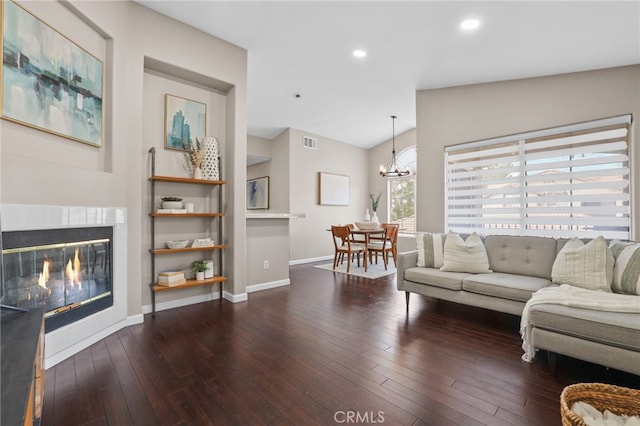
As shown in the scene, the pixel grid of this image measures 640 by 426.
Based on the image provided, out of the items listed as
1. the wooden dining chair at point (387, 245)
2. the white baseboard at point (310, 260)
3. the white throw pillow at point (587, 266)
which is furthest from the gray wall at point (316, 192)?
the white throw pillow at point (587, 266)

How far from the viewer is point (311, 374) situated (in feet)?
6.46

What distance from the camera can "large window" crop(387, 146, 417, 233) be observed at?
284 inches

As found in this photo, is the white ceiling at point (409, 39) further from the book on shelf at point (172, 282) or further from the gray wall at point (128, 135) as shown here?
the book on shelf at point (172, 282)

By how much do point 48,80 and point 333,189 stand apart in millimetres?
5541

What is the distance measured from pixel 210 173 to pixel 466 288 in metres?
3.06

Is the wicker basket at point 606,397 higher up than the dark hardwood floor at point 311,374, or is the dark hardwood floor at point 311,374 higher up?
the wicker basket at point 606,397

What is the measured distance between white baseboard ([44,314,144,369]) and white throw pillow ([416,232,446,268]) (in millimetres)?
3079

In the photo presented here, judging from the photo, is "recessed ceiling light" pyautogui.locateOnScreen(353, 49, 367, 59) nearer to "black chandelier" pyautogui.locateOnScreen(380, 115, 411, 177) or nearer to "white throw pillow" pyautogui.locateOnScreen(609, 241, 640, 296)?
"black chandelier" pyautogui.locateOnScreen(380, 115, 411, 177)

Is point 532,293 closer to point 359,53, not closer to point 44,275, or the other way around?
point 359,53

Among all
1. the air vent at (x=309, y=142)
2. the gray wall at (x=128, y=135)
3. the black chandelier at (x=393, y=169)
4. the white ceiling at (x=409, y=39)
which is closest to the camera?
the gray wall at (x=128, y=135)

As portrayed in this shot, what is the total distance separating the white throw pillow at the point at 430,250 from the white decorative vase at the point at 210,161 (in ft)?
8.51

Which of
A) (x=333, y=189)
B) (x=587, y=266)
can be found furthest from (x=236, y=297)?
(x=333, y=189)

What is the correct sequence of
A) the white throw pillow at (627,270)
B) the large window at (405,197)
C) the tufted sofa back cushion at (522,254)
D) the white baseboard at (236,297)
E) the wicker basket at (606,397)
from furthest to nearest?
1. the large window at (405,197)
2. the white baseboard at (236,297)
3. the tufted sofa back cushion at (522,254)
4. the white throw pillow at (627,270)
5. the wicker basket at (606,397)

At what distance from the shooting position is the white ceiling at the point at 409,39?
2547 millimetres
